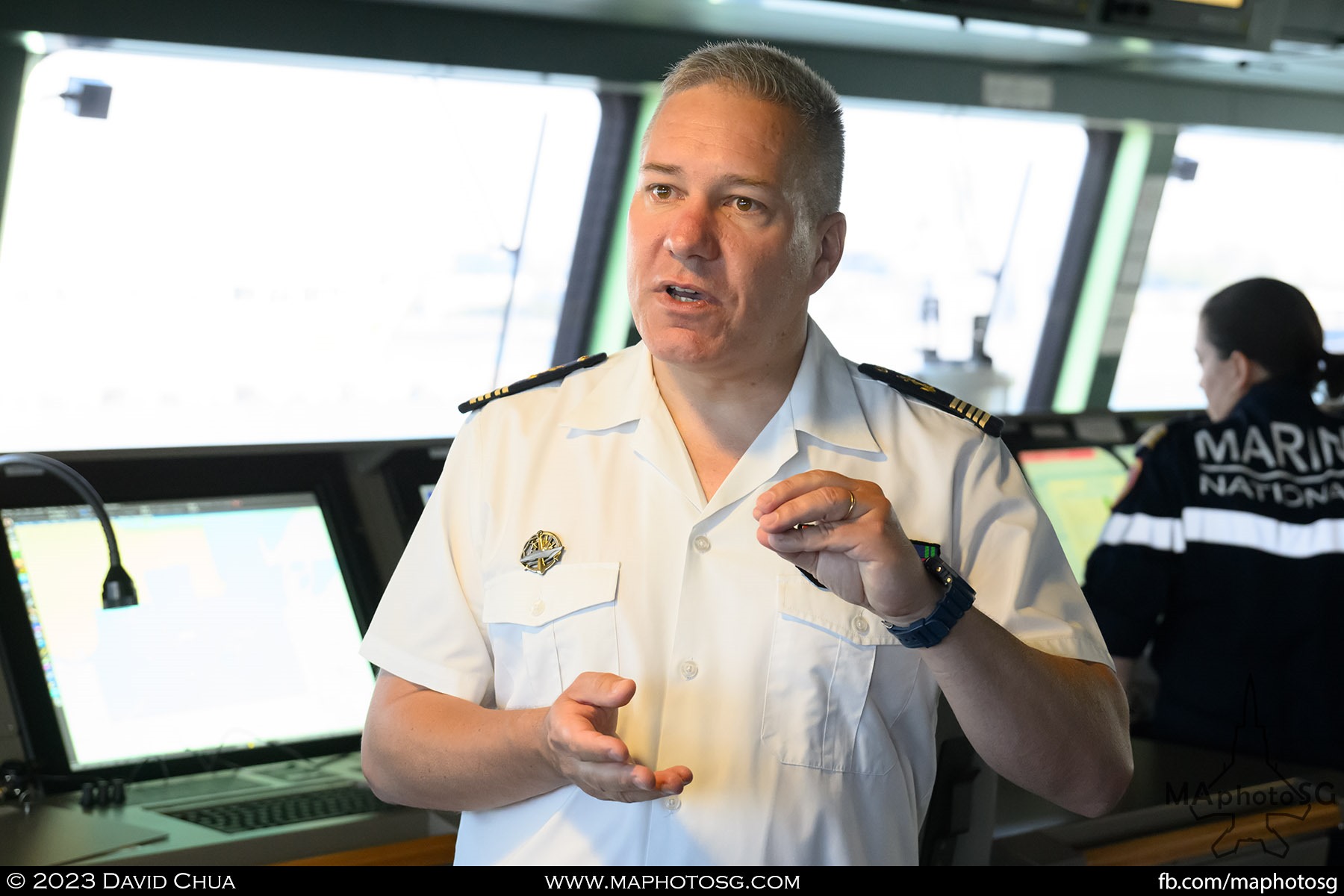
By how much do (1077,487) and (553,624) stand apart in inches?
101

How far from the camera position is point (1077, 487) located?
3.58m

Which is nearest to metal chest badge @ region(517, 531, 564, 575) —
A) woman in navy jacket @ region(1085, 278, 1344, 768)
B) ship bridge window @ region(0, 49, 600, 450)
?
woman in navy jacket @ region(1085, 278, 1344, 768)

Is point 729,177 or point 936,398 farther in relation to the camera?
point 936,398

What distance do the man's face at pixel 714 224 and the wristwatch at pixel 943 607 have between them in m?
0.33

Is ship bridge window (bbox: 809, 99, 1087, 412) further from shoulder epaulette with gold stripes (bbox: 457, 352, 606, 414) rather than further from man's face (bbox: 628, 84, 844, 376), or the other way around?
man's face (bbox: 628, 84, 844, 376)

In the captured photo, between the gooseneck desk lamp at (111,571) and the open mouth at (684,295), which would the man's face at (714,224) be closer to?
the open mouth at (684,295)

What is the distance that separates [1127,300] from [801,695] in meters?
4.24

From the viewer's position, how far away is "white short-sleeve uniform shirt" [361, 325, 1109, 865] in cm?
132

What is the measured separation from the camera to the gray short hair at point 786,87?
1.33m

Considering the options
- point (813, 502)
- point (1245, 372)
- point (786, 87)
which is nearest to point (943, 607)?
point (813, 502)

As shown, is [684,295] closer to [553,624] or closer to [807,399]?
[807,399]

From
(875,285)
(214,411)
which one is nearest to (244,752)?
(214,411)

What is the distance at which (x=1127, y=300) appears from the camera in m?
5.12
